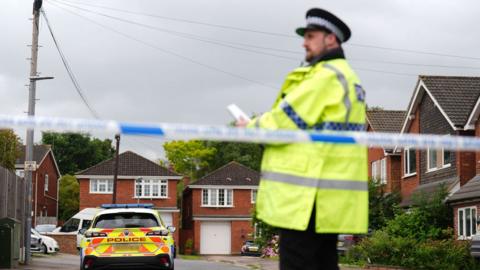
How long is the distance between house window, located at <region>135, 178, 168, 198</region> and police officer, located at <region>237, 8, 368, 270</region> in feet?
189

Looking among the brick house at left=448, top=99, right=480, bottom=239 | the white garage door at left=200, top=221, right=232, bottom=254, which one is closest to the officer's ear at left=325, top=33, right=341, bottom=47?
the brick house at left=448, top=99, right=480, bottom=239

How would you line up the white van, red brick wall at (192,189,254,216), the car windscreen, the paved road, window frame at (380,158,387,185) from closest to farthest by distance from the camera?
the car windscreen, the paved road, window frame at (380,158,387,185), the white van, red brick wall at (192,189,254,216)

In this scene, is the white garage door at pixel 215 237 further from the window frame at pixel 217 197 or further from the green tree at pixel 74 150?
the green tree at pixel 74 150

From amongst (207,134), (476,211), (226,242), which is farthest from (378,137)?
(226,242)

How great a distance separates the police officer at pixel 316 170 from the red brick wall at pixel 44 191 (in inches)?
2265

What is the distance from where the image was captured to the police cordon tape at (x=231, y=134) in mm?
4520

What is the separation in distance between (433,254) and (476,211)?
17.4ft

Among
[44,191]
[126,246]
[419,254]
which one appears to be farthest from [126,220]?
[44,191]

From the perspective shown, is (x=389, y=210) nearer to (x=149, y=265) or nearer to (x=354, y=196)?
(x=149, y=265)

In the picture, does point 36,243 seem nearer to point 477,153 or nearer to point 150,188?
point 477,153

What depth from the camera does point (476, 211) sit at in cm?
2675

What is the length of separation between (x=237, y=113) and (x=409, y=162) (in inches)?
1282

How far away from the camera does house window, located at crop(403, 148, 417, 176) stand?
118 ft

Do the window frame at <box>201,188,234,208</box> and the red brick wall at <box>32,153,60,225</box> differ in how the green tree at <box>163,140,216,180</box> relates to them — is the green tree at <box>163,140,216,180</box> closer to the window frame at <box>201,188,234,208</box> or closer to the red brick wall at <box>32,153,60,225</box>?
the red brick wall at <box>32,153,60,225</box>
